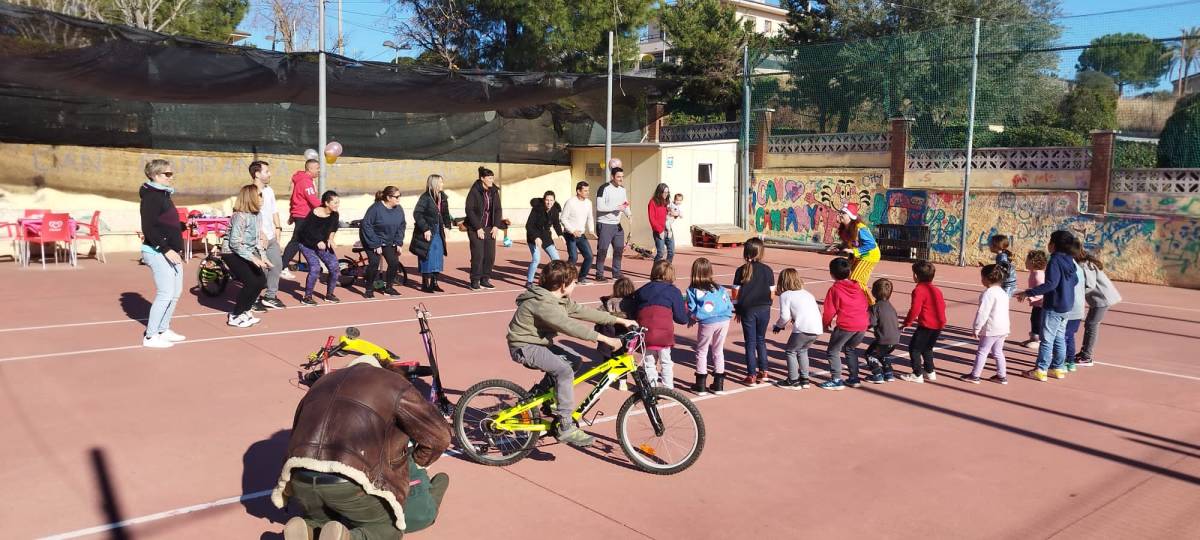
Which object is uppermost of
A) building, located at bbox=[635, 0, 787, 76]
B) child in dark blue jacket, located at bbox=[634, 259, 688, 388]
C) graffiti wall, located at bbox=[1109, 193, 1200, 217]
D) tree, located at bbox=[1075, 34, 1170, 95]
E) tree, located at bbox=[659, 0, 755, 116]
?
building, located at bbox=[635, 0, 787, 76]

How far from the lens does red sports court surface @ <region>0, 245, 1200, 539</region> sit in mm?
5117

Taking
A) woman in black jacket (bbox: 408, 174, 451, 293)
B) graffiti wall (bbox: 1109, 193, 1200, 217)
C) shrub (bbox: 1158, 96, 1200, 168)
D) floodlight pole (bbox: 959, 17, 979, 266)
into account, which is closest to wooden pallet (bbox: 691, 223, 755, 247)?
floodlight pole (bbox: 959, 17, 979, 266)

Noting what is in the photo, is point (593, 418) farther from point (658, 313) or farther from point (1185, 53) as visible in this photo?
point (1185, 53)

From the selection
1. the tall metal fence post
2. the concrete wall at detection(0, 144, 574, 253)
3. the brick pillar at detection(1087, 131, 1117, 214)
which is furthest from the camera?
the tall metal fence post

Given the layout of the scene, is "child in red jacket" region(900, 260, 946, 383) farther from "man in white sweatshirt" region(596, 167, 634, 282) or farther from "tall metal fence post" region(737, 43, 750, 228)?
"tall metal fence post" region(737, 43, 750, 228)

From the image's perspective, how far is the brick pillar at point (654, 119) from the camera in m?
22.4

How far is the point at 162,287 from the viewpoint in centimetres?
898

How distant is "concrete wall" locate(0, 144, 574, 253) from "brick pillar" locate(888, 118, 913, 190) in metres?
9.87

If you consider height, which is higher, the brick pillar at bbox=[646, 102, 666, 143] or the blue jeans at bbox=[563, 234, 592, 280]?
the brick pillar at bbox=[646, 102, 666, 143]

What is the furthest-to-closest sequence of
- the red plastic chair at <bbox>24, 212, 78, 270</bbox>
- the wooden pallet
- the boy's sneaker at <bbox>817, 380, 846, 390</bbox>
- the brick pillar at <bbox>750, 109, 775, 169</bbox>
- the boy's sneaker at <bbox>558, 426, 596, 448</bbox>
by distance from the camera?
the brick pillar at <bbox>750, 109, 775, 169</bbox>
the wooden pallet
the red plastic chair at <bbox>24, 212, 78, 270</bbox>
the boy's sneaker at <bbox>817, 380, 846, 390</bbox>
the boy's sneaker at <bbox>558, 426, 596, 448</bbox>

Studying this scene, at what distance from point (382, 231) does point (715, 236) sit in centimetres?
1074

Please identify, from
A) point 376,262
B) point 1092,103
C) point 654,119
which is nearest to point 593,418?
point 376,262

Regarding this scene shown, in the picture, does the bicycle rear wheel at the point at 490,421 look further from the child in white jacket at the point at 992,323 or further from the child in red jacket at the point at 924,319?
the child in white jacket at the point at 992,323

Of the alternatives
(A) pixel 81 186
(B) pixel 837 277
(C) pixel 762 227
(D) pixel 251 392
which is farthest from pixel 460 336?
(C) pixel 762 227
